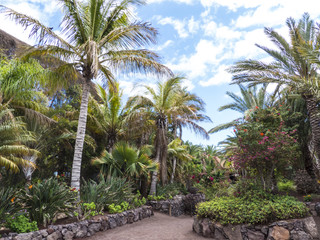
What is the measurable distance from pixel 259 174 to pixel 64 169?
12715 mm

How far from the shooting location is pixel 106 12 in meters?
10.6

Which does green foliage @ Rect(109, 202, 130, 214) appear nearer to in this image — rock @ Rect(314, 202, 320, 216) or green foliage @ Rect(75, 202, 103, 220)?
green foliage @ Rect(75, 202, 103, 220)

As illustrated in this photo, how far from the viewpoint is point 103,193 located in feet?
31.3

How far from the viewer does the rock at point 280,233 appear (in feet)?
22.0

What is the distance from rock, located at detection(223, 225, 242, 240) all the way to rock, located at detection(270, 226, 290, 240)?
2.91ft

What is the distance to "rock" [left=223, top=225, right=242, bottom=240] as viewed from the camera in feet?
23.4

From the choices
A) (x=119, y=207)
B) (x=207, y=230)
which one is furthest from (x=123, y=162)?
(x=207, y=230)

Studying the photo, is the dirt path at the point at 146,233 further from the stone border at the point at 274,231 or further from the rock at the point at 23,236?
the rock at the point at 23,236

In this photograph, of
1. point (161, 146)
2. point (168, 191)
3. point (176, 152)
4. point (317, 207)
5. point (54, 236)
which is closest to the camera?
point (54, 236)

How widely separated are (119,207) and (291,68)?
35.0 feet

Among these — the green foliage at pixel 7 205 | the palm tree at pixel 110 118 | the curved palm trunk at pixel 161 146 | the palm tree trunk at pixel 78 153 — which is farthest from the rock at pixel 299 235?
the palm tree at pixel 110 118

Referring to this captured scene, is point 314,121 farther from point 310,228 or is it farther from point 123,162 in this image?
point 123,162

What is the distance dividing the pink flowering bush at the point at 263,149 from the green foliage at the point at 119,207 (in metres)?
4.94

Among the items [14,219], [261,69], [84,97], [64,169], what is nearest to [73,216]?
[14,219]
